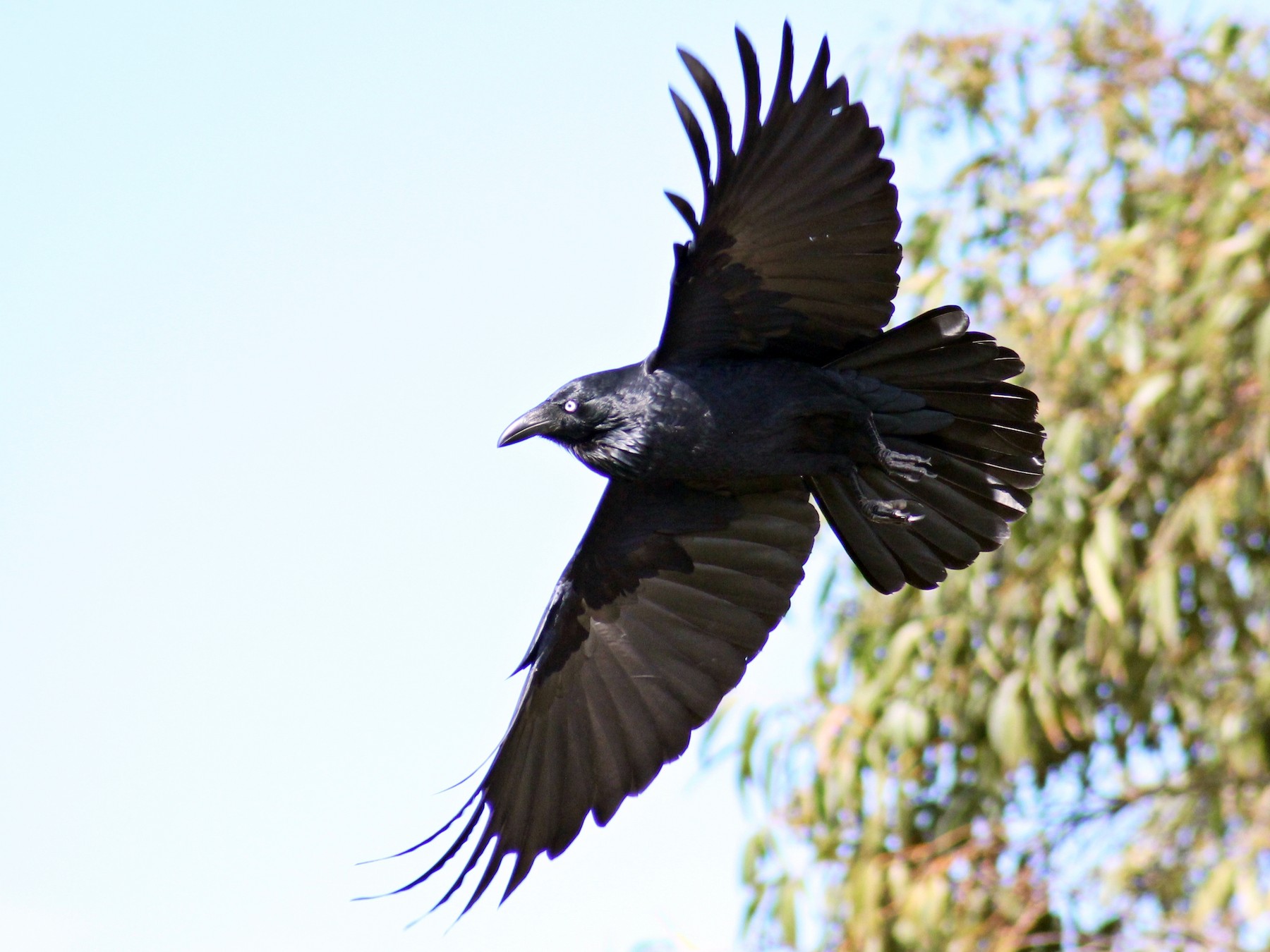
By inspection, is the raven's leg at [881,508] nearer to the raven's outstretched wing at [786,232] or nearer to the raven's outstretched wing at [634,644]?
the raven's outstretched wing at [634,644]

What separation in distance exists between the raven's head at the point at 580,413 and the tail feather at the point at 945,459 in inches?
22.5

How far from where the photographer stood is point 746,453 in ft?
14.6

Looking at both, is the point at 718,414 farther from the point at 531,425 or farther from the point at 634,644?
the point at 634,644

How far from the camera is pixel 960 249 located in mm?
7812

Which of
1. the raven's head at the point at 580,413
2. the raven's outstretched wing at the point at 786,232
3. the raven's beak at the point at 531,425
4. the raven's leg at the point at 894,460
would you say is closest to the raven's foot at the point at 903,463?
the raven's leg at the point at 894,460

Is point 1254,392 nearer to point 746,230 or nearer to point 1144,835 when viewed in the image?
point 1144,835

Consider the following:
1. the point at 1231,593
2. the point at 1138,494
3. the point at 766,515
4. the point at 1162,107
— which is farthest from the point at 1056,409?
the point at 766,515

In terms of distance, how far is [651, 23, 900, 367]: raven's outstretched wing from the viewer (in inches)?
159

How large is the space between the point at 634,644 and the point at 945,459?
112cm

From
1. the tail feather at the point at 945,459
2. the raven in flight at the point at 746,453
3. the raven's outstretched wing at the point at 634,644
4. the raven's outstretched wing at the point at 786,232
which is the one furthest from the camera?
the raven's outstretched wing at the point at 634,644

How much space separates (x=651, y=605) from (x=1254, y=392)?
2916mm

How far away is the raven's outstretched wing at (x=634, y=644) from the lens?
16.6ft

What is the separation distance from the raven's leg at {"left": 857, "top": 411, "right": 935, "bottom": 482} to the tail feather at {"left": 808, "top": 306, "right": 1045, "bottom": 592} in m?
0.03

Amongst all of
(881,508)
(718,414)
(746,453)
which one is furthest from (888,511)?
(718,414)
